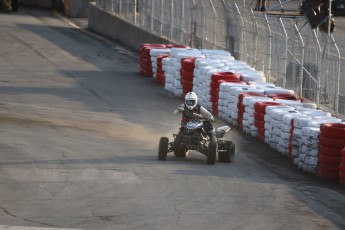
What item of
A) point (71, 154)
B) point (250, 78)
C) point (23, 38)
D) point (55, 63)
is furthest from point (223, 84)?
point (23, 38)

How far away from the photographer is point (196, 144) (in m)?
20.3

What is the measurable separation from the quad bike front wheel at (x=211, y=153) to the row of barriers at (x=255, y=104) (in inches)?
70.1

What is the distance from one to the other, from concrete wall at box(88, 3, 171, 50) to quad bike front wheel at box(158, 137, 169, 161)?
60.3 ft

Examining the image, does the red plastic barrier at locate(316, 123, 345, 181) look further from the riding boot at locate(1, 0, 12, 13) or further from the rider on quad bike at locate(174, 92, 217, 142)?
the riding boot at locate(1, 0, 12, 13)

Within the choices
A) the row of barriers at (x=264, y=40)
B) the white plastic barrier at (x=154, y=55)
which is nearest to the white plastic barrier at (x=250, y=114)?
the row of barriers at (x=264, y=40)

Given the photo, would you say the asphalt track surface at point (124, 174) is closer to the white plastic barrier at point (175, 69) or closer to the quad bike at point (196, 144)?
the quad bike at point (196, 144)

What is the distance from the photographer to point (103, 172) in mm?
19062

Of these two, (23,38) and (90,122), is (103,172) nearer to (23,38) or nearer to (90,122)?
(90,122)

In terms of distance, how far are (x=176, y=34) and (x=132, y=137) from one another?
15579 millimetres

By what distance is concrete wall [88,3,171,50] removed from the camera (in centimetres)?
4111

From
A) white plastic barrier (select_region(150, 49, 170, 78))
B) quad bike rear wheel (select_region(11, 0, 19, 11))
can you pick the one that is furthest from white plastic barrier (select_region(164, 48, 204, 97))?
quad bike rear wheel (select_region(11, 0, 19, 11))

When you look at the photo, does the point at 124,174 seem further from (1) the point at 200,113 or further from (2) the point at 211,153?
(1) the point at 200,113

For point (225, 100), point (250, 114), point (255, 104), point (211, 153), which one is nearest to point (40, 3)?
point (225, 100)

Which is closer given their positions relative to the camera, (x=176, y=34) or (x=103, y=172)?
(x=103, y=172)
